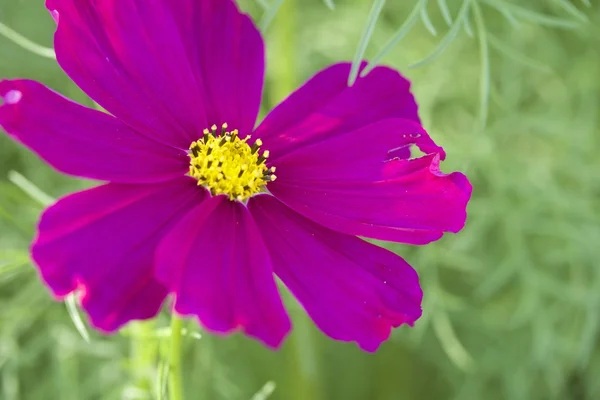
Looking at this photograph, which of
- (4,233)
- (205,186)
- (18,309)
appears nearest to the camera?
(205,186)

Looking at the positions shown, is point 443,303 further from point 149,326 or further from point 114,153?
point 114,153

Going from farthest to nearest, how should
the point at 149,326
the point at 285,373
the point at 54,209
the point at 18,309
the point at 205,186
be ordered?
the point at 285,373
the point at 18,309
the point at 149,326
the point at 205,186
the point at 54,209

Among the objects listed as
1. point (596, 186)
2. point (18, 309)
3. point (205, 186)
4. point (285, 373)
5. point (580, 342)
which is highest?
point (205, 186)

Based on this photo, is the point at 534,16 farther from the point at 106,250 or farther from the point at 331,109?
the point at 106,250

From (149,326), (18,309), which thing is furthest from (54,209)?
(18,309)

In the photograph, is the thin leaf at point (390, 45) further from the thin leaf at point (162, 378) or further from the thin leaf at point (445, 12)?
the thin leaf at point (162, 378)

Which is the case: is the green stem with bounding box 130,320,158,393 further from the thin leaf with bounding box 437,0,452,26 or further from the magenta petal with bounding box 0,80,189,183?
the thin leaf with bounding box 437,0,452,26

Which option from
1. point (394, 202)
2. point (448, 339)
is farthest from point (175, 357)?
point (448, 339)
